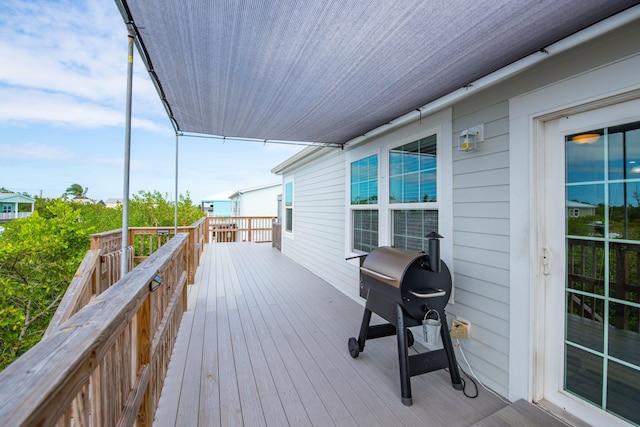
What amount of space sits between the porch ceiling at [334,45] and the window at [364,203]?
140 cm

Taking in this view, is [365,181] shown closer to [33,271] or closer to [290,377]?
[290,377]

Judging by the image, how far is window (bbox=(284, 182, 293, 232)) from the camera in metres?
8.59

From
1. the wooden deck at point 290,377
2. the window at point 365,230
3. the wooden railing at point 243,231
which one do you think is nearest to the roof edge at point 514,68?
the window at point 365,230

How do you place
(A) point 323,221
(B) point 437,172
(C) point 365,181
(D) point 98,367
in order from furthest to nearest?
(A) point 323,221 → (C) point 365,181 → (B) point 437,172 → (D) point 98,367

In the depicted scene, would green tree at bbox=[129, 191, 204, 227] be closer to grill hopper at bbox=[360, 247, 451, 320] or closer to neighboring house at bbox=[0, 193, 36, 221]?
neighboring house at bbox=[0, 193, 36, 221]

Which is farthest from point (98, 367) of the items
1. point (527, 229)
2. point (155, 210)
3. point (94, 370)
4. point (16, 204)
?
point (16, 204)

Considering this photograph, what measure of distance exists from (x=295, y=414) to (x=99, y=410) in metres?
1.36

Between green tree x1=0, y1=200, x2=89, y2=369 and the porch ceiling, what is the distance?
3087 millimetres

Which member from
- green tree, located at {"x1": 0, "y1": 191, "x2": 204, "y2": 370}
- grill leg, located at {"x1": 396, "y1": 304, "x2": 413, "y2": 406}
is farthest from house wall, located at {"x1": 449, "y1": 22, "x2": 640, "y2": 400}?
green tree, located at {"x1": 0, "y1": 191, "x2": 204, "y2": 370}

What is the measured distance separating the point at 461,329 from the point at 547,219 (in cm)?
114

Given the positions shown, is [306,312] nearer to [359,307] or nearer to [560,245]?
[359,307]

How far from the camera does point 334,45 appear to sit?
187 cm

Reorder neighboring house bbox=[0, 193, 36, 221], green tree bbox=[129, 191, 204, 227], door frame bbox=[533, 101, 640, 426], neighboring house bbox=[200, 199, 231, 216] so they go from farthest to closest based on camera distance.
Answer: neighboring house bbox=[200, 199, 231, 216]
neighboring house bbox=[0, 193, 36, 221]
green tree bbox=[129, 191, 204, 227]
door frame bbox=[533, 101, 640, 426]

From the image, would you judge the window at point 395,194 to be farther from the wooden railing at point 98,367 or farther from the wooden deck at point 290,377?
the wooden railing at point 98,367
